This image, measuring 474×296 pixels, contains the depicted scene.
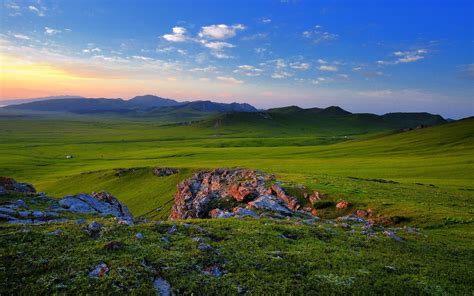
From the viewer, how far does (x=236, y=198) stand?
4150 cm

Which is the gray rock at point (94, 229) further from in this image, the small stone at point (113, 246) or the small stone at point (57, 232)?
the small stone at point (113, 246)

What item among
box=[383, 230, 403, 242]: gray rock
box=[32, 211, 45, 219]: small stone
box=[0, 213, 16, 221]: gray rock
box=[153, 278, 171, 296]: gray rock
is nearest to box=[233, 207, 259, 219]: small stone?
box=[383, 230, 403, 242]: gray rock

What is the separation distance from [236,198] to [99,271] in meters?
28.6

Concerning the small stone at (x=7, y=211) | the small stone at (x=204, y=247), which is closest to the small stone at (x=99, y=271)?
the small stone at (x=204, y=247)

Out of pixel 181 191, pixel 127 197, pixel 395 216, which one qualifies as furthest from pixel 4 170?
pixel 395 216

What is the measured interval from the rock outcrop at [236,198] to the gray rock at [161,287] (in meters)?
13.3

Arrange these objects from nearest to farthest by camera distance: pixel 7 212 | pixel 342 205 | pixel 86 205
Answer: pixel 7 212, pixel 86 205, pixel 342 205

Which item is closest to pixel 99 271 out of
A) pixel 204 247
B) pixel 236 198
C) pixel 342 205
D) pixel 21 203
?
pixel 204 247

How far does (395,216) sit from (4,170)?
125679 millimetres

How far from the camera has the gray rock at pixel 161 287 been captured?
12.9 m

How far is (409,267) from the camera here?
55.9ft

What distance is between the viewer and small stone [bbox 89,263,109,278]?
43.8ft

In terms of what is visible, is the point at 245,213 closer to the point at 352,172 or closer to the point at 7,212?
the point at 7,212

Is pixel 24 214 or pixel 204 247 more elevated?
pixel 204 247
